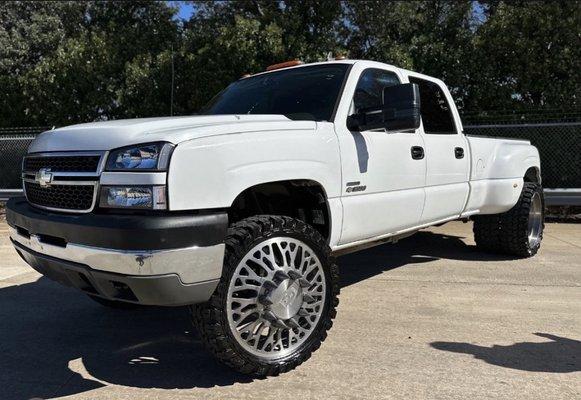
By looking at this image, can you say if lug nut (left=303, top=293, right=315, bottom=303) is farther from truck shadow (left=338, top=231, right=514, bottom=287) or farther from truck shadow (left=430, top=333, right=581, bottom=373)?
truck shadow (left=338, top=231, right=514, bottom=287)

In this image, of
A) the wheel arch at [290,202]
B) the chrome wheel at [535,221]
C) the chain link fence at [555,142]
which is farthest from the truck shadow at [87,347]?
the chain link fence at [555,142]

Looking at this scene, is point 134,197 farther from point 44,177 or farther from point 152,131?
point 44,177

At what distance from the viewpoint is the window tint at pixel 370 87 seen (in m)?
4.12

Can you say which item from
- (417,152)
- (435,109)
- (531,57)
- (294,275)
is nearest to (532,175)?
(435,109)

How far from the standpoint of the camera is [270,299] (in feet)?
10.4

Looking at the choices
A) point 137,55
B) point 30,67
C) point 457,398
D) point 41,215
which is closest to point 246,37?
point 137,55

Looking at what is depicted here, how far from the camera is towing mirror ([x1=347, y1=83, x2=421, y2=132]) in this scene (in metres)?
3.66

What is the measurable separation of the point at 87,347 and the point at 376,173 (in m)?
2.44

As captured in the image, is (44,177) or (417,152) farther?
(417,152)

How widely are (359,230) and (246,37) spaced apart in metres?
9.72

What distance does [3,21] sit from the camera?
1662 centimetres

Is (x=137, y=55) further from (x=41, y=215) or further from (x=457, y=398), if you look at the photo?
(x=457, y=398)

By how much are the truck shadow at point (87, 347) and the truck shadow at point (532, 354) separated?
5.07 ft

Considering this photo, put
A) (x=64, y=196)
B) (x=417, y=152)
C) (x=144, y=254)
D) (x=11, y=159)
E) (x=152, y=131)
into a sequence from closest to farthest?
(x=144, y=254) → (x=152, y=131) → (x=64, y=196) → (x=417, y=152) → (x=11, y=159)
